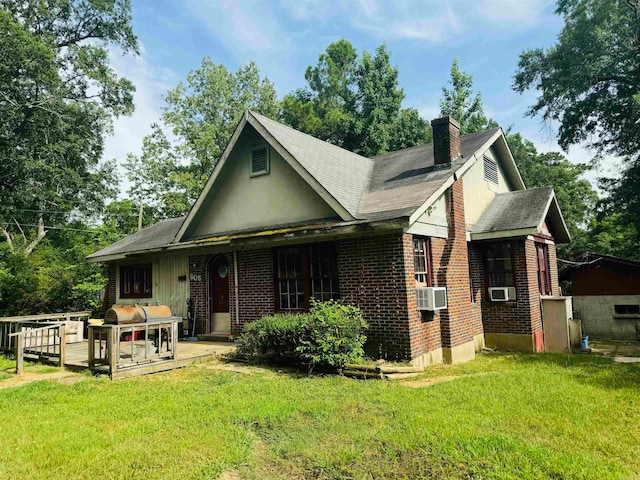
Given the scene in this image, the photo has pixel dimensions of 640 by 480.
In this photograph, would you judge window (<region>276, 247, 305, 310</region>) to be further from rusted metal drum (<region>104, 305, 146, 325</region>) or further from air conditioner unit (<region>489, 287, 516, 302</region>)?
Result: air conditioner unit (<region>489, 287, 516, 302</region>)

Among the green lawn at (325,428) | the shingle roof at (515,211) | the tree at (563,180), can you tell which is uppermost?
the tree at (563,180)

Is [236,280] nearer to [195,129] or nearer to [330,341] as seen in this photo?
[330,341]

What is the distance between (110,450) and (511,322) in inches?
404

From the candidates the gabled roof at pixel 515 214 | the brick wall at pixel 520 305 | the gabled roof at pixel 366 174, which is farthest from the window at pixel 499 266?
the gabled roof at pixel 366 174

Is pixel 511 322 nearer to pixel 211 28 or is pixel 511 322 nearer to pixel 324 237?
pixel 324 237

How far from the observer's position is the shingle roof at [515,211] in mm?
11391

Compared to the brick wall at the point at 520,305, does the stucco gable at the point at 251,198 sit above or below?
above

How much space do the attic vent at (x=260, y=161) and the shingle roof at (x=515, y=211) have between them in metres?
6.17

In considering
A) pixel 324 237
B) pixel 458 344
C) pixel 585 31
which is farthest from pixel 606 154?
pixel 324 237

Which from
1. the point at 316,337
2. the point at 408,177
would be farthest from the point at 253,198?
the point at 316,337

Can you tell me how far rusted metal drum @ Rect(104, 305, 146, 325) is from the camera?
9.50 metres

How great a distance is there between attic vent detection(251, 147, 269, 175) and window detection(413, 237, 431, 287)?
4916 mm

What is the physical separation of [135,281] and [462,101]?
26.0 m

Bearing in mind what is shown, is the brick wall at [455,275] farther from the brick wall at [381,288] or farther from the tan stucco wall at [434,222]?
the brick wall at [381,288]
